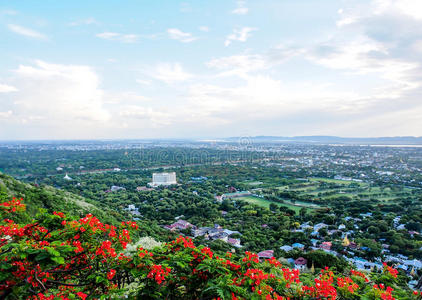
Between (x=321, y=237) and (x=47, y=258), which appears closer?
(x=47, y=258)

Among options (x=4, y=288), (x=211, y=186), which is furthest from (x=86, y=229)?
(x=211, y=186)

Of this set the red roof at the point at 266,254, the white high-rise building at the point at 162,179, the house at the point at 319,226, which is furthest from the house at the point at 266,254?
the white high-rise building at the point at 162,179

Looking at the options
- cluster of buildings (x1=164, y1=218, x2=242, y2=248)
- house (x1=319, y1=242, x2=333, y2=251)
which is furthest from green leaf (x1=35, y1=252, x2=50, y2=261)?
house (x1=319, y1=242, x2=333, y2=251)

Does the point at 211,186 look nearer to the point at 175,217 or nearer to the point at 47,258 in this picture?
the point at 175,217

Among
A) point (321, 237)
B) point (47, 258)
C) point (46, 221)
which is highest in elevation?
point (46, 221)

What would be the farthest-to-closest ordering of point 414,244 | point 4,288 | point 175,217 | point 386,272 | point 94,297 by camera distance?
1. point 175,217
2. point 414,244
3. point 386,272
4. point 94,297
5. point 4,288

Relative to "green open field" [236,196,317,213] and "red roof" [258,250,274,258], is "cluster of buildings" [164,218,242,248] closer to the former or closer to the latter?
"red roof" [258,250,274,258]
